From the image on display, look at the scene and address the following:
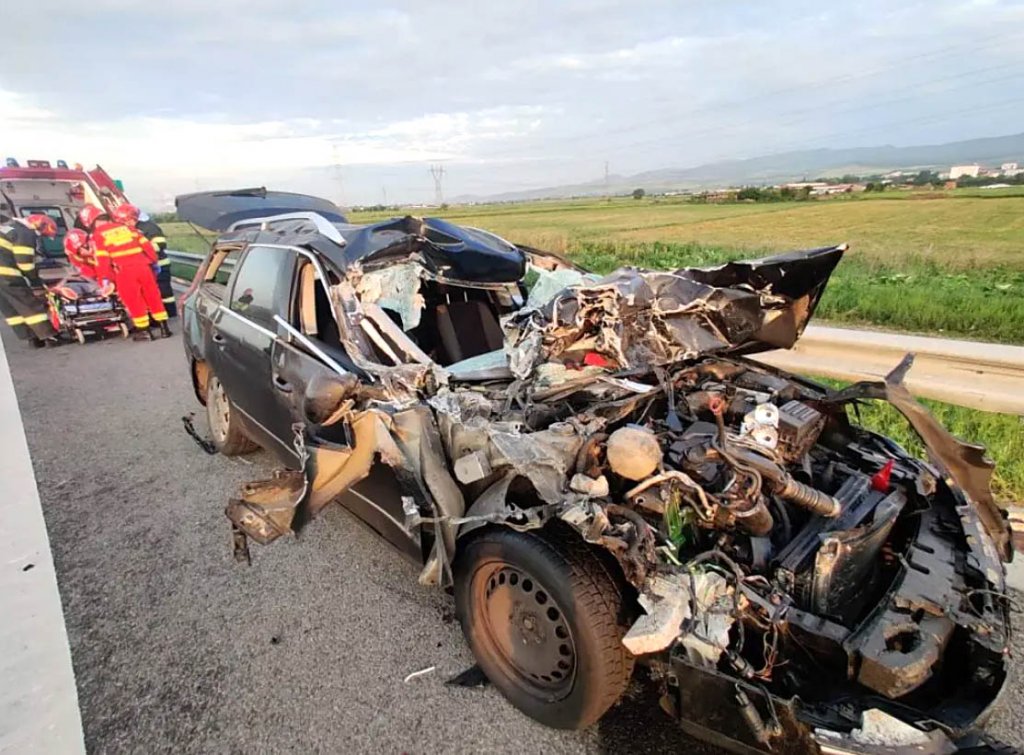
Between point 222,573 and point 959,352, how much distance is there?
475cm

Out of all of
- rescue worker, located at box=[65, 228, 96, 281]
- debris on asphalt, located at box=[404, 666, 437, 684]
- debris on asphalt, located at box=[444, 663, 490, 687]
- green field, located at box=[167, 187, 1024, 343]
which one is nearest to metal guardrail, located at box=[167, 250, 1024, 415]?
green field, located at box=[167, 187, 1024, 343]

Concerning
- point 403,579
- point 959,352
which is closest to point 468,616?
point 403,579

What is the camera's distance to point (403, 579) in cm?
320

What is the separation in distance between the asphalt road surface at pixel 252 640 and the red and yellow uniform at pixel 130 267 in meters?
5.59

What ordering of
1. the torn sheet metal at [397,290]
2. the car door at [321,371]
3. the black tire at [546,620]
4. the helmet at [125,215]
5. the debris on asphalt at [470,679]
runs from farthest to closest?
the helmet at [125,215] < the torn sheet metal at [397,290] < the car door at [321,371] < the debris on asphalt at [470,679] < the black tire at [546,620]

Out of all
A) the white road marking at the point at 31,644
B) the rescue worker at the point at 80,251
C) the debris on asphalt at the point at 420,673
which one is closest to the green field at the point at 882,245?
the rescue worker at the point at 80,251

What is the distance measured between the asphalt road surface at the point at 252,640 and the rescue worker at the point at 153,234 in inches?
258

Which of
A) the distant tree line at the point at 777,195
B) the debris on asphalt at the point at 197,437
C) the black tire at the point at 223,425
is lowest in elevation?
the distant tree line at the point at 777,195

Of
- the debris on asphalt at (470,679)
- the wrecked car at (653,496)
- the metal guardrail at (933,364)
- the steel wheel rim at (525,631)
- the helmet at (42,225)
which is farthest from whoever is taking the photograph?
the helmet at (42,225)

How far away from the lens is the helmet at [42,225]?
10.8 meters

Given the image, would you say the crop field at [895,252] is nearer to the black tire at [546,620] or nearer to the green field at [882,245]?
the green field at [882,245]

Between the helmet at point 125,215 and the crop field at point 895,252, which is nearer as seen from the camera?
the crop field at point 895,252

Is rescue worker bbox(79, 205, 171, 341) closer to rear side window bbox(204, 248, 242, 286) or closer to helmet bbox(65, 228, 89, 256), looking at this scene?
helmet bbox(65, 228, 89, 256)

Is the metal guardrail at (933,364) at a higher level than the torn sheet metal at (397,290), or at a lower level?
lower
